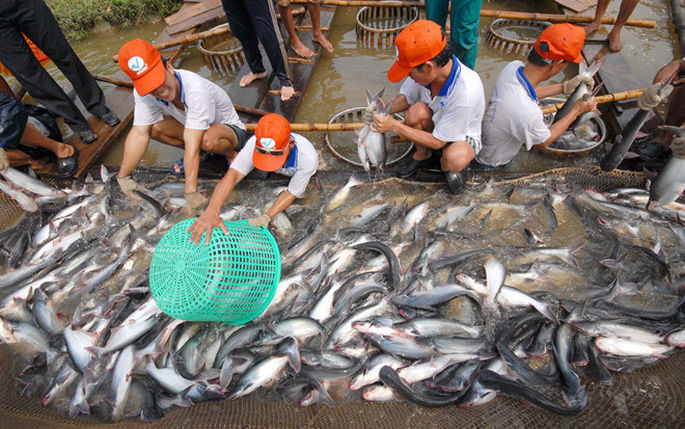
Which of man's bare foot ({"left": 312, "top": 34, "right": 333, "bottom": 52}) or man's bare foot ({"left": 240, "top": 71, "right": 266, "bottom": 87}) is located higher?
man's bare foot ({"left": 312, "top": 34, "right": 333, "bottom": 52})

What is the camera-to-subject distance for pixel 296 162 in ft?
11.1

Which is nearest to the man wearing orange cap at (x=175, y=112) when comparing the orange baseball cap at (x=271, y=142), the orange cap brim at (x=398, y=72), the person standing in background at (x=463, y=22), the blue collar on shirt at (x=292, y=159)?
the orange baseball cap at (x=271, y=142)

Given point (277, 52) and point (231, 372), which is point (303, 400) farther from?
point (277, 52)

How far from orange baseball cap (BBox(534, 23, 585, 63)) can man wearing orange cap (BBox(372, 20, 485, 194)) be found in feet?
2.09

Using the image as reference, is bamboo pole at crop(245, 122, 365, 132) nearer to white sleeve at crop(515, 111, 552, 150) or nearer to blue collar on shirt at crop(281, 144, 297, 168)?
blue collar on shirt at crop(281, 144, 297, 168)

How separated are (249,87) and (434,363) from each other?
4701 millimetres

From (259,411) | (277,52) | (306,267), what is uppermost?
(277,52)

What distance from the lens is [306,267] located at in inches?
126

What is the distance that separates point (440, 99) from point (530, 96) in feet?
2.71

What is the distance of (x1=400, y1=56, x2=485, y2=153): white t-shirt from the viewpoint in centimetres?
302

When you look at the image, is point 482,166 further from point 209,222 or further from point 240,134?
point 209,222

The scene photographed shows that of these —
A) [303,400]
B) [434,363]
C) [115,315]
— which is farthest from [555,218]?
[115,315]

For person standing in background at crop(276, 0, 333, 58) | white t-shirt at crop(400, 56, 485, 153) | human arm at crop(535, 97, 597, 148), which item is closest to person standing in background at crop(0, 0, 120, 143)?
person standing in background at crop(276, 0, 333, 58)

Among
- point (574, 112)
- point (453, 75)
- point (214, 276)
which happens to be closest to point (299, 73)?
point (453, 75)
